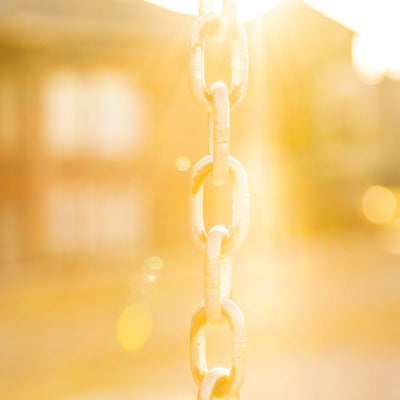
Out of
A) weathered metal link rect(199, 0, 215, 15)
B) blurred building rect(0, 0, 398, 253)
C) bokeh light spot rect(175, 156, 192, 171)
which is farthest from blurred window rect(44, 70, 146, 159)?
weathered metal link rect(199, 0, 215, 15)

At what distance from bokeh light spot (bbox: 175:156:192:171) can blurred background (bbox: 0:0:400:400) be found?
4 cm

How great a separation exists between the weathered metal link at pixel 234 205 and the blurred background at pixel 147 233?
5.40 m

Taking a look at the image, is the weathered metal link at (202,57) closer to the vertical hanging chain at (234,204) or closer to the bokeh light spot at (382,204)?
the vertical hanging chain at (234,204)

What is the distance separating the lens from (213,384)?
1.01 metres

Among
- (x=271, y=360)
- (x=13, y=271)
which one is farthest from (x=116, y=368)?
(x=13, y=271)

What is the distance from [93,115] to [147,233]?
6.81 ft

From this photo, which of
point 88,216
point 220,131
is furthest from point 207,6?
point 88,216

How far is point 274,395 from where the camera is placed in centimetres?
632

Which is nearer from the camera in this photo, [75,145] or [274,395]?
[274,395]

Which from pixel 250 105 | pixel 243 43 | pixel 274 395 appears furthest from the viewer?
pixel 250 105

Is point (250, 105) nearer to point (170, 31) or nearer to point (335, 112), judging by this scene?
point (170, 31)

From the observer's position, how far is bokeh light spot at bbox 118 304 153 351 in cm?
778

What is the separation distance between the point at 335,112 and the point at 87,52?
10.2 m

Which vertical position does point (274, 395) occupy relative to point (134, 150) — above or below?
below
